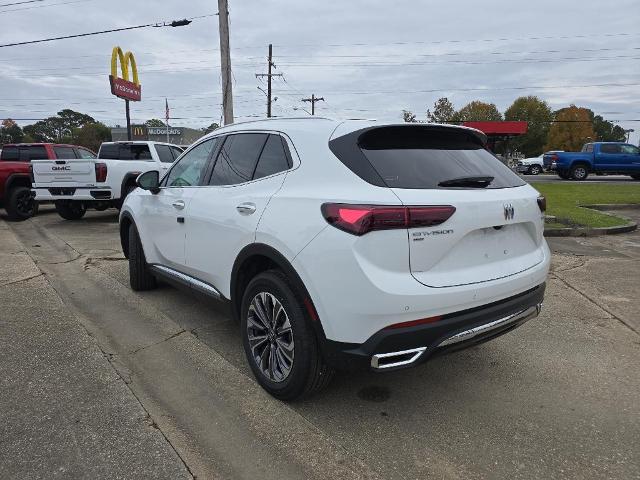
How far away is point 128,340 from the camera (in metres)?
4.00

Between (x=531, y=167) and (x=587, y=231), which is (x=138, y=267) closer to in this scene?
(x=587, y=231)

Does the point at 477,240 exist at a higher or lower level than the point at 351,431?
higher

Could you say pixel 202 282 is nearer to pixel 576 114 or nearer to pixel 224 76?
pixel 224 76

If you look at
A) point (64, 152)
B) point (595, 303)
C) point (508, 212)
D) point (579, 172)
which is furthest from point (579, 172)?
point (508, 212)

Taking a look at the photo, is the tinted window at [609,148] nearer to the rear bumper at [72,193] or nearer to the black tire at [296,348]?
the rear bumper at [72,193]

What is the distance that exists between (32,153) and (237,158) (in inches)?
430

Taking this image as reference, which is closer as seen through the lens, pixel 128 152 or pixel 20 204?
pixel 20 204

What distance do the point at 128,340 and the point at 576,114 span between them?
8501 centimetres

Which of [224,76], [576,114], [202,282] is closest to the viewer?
[202,282]

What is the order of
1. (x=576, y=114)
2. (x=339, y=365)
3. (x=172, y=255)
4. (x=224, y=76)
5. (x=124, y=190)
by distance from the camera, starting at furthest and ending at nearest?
(x=576, y=114) → (x=224, y=76) → (x=124, y=190) → (x=172, y=255) → (x=339, y=365)

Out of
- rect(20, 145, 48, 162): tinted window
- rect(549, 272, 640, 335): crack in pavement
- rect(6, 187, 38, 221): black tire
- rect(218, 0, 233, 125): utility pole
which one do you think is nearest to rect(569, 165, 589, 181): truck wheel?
rect(218, 0, 233, 125): utility pole

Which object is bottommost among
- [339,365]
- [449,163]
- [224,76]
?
[339,365]

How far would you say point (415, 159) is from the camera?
2.73 metres

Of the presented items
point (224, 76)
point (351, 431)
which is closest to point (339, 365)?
point (351, 431)
